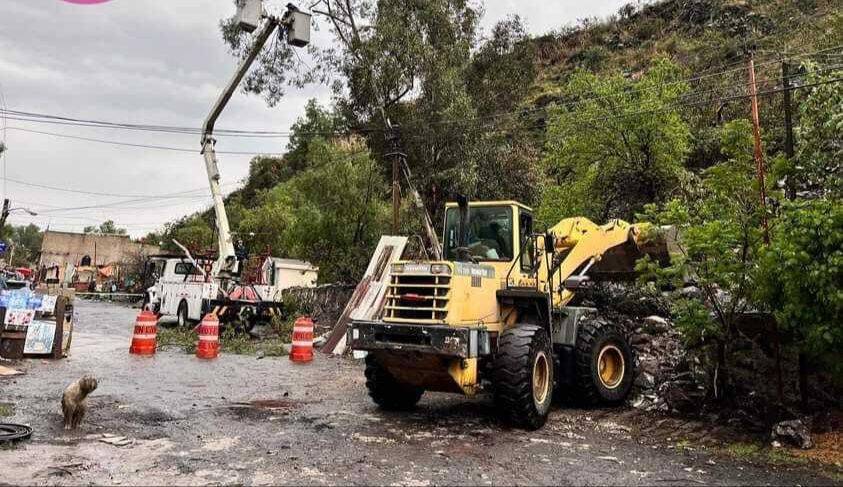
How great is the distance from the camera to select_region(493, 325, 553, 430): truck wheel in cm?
662

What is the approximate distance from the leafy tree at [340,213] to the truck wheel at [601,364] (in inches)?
603

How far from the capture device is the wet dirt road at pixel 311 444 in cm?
503

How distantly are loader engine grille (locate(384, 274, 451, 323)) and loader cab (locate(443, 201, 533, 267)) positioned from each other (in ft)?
2.78

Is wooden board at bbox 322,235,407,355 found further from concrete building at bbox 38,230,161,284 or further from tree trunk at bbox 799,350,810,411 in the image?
concrete building at bbox 38,230,161,284

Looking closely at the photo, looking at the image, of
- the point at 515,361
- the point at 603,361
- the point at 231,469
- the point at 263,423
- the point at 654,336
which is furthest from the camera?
the point at 654,336

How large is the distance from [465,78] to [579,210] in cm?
782

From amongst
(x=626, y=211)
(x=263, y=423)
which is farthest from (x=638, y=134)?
(x=263, y=423)

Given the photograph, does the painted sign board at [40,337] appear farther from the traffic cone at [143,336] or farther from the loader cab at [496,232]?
the loader cab at [496,232]

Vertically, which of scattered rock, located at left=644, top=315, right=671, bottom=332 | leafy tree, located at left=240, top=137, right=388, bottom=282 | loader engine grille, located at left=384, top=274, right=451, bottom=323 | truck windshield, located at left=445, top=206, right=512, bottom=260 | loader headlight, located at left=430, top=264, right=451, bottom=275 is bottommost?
scattered rock, located at left=644, top=315, right=671, bottom=332

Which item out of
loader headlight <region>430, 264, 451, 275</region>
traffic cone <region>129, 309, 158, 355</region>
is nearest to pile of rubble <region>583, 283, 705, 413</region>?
loader headlight <region>430, 264, 451, 275</region>

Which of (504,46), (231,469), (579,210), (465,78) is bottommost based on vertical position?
(231,469)

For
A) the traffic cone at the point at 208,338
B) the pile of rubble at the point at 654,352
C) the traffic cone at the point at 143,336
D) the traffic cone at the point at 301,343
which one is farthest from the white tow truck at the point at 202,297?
the pile of rubble at the point at 654,352

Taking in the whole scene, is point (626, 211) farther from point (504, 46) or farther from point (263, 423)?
point (263, 423)

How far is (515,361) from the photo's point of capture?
6.64m
